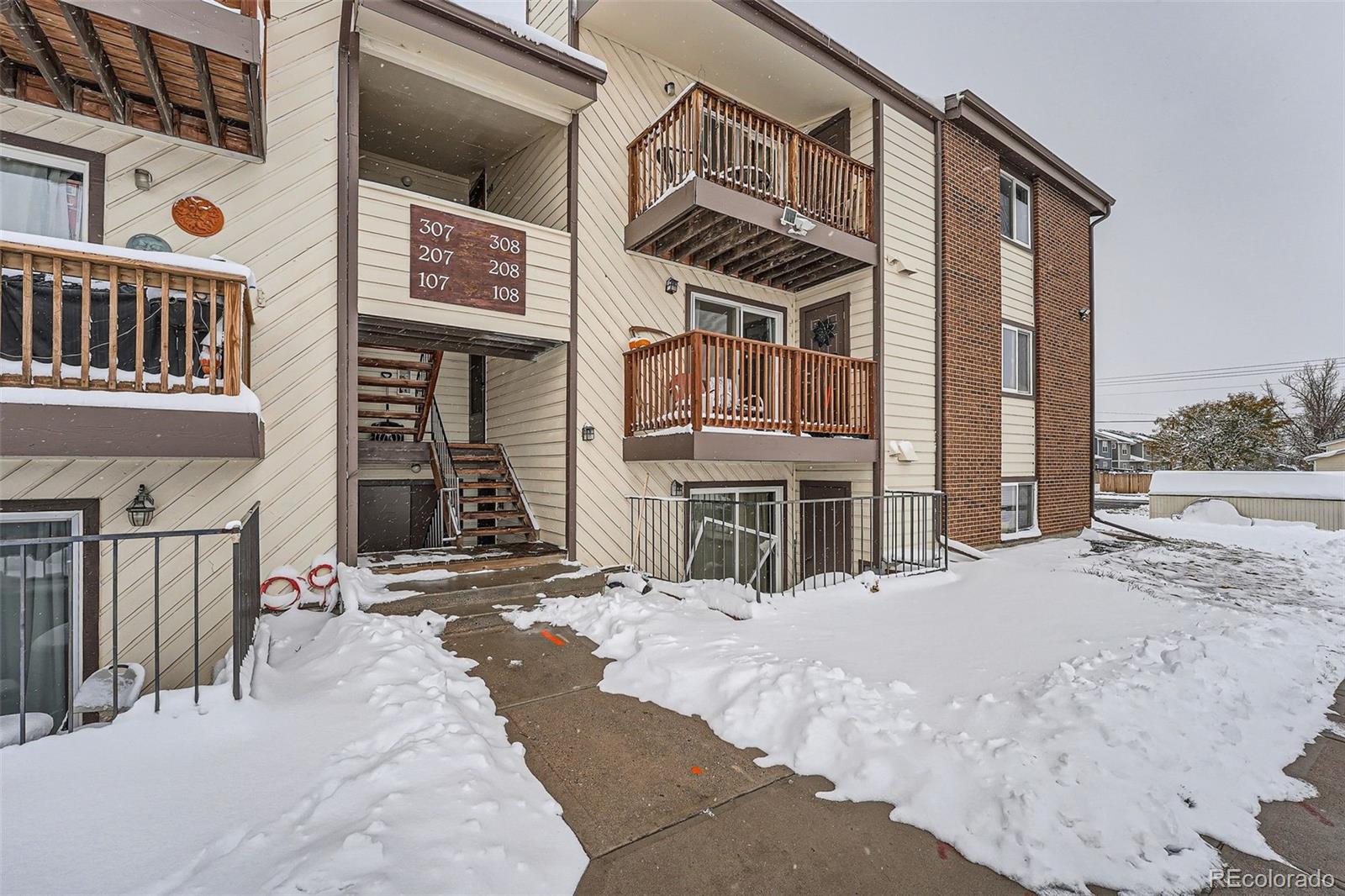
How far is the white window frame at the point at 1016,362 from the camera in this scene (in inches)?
411

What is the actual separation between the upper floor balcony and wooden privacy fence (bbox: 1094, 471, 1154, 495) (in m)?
37.6

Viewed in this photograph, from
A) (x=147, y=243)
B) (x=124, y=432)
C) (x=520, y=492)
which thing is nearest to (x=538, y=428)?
(x=520, y=492)

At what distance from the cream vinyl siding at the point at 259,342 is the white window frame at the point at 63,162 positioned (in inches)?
5.0

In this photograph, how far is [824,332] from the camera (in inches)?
356

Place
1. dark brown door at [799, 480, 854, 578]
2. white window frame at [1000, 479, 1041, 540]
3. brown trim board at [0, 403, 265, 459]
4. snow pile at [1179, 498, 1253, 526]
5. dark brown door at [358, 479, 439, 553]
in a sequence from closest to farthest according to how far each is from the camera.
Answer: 1. brown trim board at [0, 403, 265, 459]
2. dark brown door at [358, 479, 439, 553]
3. dark brown door at [799, 480, 854, 578]
4. white window frame at [1000, 479, 1041, 540]
5. snow pile at [1179, 498, 1253, 526]

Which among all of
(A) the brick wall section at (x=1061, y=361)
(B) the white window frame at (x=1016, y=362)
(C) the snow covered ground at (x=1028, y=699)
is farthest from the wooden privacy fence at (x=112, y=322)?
(A) the brick wall section at (x=1061, y=361)

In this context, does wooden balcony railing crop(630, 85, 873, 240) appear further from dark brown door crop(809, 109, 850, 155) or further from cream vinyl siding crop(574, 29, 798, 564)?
dark brown door crop(809, 109, 850, 155)

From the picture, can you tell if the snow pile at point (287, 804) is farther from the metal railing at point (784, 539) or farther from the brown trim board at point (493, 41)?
the brown trim board at point (493, 41)

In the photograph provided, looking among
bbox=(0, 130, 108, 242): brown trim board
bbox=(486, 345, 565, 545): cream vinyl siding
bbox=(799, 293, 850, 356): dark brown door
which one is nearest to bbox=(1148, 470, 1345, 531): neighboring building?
bbox=(799, 293, 850, 356): dark brown door

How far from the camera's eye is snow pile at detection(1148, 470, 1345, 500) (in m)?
13.1

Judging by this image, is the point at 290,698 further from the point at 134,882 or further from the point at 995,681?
the point at 995,681

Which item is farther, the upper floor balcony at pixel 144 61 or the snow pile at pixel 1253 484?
the snow pile at pixel 1253 484

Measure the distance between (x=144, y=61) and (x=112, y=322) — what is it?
2079 millimetres

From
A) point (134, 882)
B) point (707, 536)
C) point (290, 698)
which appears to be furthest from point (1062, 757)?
point (707, 536)
